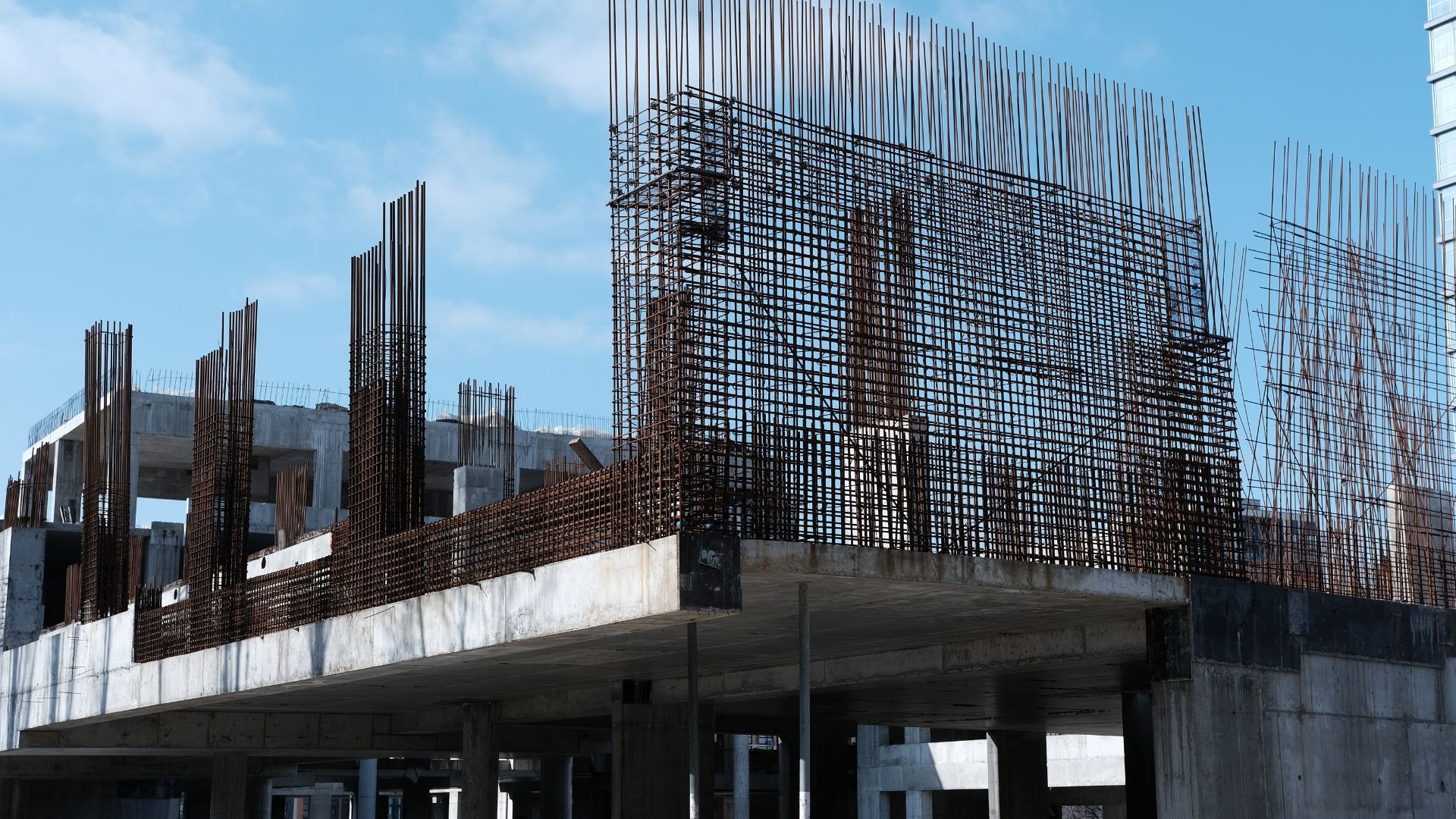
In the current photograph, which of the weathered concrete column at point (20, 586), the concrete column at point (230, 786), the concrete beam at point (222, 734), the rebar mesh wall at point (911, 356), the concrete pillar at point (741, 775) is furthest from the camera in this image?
the concrete pillar at point (741, 775)

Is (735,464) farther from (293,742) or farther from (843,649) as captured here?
(293,742)

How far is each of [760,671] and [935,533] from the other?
878 cm

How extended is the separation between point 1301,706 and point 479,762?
Answer: 14824 mm

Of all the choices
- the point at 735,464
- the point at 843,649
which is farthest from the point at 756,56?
the point at 843,649

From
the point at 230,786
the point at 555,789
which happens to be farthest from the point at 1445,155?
the point at 230,786

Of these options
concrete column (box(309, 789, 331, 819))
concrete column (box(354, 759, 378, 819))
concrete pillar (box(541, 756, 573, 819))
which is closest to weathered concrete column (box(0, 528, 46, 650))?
concrete pillar (box(541, 756, 573, 819))

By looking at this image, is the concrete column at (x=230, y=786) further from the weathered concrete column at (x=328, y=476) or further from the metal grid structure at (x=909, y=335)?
the metal grid structure at (x=909, y=335)

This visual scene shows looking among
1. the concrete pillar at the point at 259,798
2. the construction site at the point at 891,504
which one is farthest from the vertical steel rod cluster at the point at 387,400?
the concrete pillar at the point at 259,798

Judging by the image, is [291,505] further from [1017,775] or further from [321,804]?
[321,804]

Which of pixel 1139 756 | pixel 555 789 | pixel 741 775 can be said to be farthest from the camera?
pixel 741 775

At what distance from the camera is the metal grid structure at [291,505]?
113ft

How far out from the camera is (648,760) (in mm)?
25578

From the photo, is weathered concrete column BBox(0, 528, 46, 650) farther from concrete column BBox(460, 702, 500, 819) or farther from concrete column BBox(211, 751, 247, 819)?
concrete column BBox(460, 702, 500, 819)

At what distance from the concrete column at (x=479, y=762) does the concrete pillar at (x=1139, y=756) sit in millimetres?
10780
